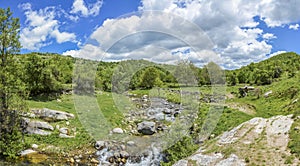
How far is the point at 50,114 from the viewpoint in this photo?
2736 cm

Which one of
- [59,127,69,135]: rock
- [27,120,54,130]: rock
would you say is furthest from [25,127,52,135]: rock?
[59,127,69,135]: rock

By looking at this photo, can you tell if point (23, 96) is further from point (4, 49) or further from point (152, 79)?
point (152, 79)

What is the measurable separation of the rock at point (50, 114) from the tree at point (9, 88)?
544cm

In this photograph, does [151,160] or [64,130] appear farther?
[64,130]

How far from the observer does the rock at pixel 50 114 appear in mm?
26781

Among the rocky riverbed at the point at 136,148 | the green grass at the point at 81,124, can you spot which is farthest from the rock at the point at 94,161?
the green grass at the point at 81,124

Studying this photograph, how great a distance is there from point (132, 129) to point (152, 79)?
63.6 ft

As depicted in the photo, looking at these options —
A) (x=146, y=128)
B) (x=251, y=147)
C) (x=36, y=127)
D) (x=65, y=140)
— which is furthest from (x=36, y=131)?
(x=251, y=147)

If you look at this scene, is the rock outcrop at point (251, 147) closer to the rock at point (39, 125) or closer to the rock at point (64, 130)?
the rock at point (64, 130)

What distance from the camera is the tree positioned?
20.3 meters

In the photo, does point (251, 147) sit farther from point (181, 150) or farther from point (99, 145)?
point (99, 145)

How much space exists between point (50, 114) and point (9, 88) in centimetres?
764

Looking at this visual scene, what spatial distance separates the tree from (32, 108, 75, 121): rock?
5.44m

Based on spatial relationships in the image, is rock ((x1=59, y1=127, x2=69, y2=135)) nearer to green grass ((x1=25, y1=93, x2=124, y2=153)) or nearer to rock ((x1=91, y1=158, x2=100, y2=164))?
green grass ((x1=25, y1=93, x2=124, y2=153))
